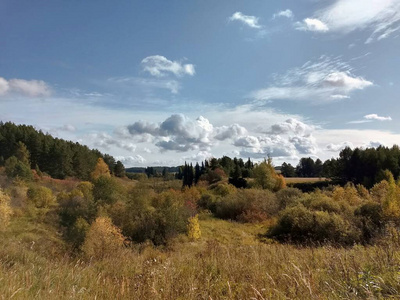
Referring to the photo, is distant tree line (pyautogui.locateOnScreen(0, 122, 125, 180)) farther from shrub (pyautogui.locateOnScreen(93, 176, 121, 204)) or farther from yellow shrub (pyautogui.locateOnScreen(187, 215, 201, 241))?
yellow shrub (pyautogui.locateOnScreen(187, 215, 201, 241))

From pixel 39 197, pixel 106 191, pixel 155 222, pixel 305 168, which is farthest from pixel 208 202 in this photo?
pixel 305 168

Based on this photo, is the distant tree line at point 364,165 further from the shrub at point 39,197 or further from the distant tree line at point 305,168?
Answer: the shrub at point 39,197

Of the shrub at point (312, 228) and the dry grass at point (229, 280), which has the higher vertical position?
the dry grass at point (229, 280)

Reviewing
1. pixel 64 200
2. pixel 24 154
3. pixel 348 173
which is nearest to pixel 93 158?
pixel 24 154

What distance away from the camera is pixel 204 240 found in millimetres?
22734

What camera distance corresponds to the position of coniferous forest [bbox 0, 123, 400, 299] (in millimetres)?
3492

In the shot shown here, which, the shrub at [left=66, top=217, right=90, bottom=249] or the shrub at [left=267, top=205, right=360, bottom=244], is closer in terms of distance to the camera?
the shrub at [left=267, top=205, right=360, bottom=244]

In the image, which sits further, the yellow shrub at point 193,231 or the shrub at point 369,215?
the yellow shrub at point 193,231

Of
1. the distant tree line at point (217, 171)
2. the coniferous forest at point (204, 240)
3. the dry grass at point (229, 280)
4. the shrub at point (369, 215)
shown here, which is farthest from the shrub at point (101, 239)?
Answer: the distant tree line at point (217, 171)

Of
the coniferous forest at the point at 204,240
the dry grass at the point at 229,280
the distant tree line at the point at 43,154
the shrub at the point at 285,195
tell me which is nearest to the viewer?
the dry grass at the point at 229,280

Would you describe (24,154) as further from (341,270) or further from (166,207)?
(341,270)

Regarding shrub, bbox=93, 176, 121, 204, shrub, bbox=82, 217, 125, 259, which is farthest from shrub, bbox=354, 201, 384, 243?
shrub, bbox=93, 176, 121, 204

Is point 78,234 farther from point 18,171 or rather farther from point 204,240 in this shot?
point 18,171

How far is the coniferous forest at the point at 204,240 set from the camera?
3.49 m
